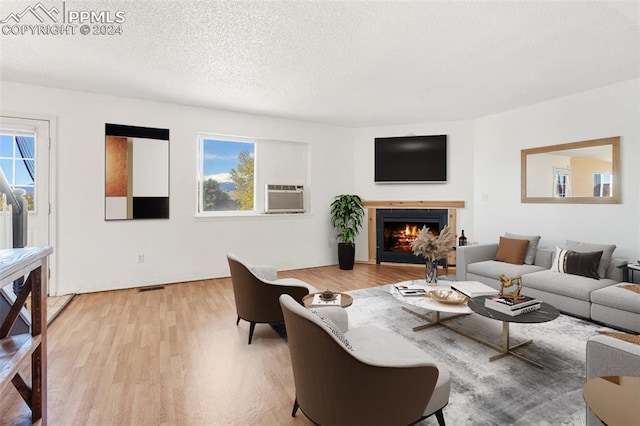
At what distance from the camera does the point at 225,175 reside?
5.46 meters

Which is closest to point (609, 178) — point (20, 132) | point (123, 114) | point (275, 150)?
point (275, 150)

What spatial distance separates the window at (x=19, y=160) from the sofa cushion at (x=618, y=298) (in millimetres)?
6579

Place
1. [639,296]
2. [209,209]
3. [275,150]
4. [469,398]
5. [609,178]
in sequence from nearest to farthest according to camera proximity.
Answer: [469,398] < [639,296] < [609,178] < [209,209] < [275,150]

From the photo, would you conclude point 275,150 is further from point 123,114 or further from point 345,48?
point 345,48

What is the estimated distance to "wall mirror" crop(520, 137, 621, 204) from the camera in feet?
13.1

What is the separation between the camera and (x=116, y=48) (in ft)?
9.98

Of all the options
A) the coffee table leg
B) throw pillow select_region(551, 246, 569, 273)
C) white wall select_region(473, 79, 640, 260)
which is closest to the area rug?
the coffee table leg

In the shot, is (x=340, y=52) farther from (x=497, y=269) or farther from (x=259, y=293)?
(x=497, y=269)

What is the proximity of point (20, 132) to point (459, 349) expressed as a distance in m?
5.64

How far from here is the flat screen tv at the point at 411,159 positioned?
5.95 m

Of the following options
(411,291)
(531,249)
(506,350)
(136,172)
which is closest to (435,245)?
(411,291)

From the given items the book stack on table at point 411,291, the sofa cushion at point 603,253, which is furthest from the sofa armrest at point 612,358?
the sofa cushion at point 603,253

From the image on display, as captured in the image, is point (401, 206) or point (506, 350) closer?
point (506, 350)

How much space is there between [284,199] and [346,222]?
4.11 feet
